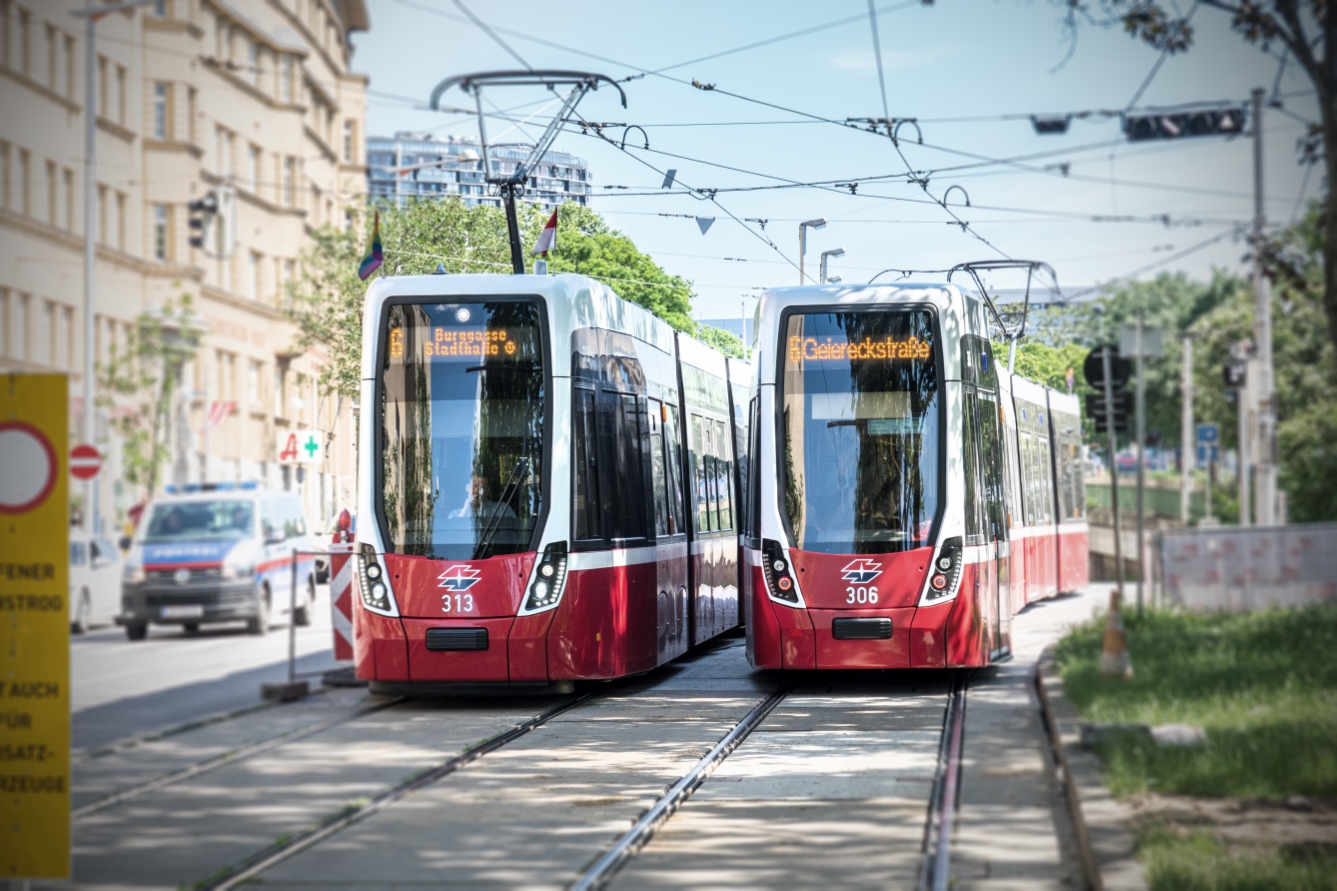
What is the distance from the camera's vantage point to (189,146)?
1062 cm

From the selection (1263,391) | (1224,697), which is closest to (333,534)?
(1224,697)

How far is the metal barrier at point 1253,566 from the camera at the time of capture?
16891 mm

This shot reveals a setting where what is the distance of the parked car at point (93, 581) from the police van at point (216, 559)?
16 cm

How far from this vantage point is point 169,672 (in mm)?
12281

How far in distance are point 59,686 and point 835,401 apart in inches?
370

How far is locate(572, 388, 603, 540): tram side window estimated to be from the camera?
46.1ft

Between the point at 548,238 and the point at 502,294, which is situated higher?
the point at 548,238

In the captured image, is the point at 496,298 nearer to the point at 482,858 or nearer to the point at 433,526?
the point at 433,526

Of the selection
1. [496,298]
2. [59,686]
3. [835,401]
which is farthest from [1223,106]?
[59,686]

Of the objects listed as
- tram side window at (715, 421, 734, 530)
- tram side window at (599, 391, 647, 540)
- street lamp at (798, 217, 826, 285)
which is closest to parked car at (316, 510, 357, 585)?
tram side window at (599, 391, 647, 540)

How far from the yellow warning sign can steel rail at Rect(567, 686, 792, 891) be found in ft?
7.15

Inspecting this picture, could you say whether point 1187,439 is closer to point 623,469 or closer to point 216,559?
point 623,469

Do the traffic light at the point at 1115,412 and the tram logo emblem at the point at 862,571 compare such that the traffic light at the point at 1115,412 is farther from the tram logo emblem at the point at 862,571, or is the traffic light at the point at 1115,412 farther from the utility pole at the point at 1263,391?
the tram logo emblem at the point at 862,571

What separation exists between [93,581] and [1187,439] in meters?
18.6
